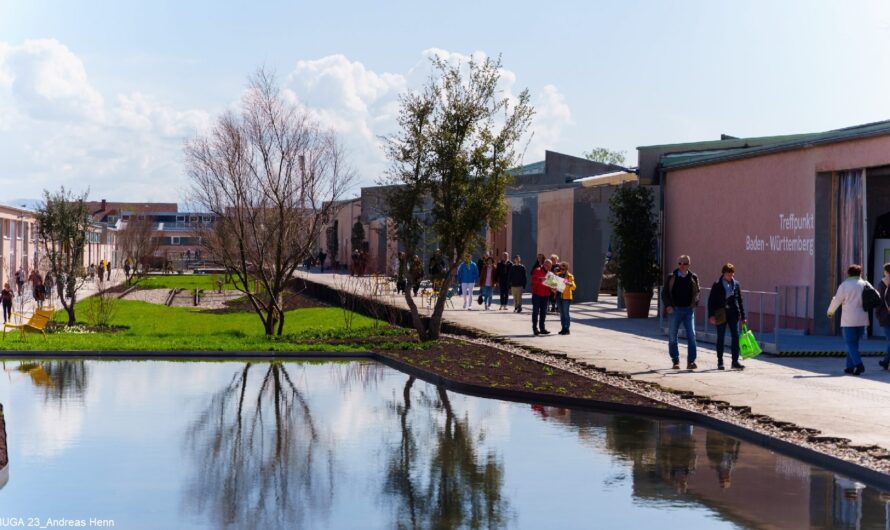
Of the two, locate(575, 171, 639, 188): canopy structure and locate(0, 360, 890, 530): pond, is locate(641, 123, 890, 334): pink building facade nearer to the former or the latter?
locate(575, 171, 639, 188): canopy structure

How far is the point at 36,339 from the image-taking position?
1040 inches

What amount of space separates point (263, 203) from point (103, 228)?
77439mm

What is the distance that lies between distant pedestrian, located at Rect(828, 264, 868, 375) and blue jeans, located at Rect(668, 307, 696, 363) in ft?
7.26

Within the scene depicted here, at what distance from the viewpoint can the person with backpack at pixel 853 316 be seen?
18594 millimetres

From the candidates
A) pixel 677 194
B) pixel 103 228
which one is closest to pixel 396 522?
pixel 677 194

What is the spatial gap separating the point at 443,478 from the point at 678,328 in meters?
9.48

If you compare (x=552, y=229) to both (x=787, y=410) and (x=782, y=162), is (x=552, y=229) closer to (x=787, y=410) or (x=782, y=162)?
(x=782, y=162)

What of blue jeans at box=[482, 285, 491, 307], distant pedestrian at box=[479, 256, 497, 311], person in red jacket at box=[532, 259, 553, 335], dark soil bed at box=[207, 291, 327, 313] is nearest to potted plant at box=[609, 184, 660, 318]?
distant pedestrian at box=[479, 256, 497, 311]

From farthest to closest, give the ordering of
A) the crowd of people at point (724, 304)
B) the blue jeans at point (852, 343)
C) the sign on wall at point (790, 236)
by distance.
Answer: the sign on wall at point (790, 236) < the crowd of people at point (724, 304) < the blue jeans at point (852, 343)

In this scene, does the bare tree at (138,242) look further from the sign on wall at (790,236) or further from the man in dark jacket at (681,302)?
the man in dark jacket at (681,302)

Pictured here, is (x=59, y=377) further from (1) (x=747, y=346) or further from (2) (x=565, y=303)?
(2) (x=565, y=303)

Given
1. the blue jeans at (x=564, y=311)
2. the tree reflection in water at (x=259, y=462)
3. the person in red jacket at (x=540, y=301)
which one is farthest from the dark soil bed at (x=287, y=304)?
the tree reflection in water at (x=259, y=462)

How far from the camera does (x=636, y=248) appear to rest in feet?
110

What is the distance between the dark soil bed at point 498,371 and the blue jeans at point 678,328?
5.95ft
